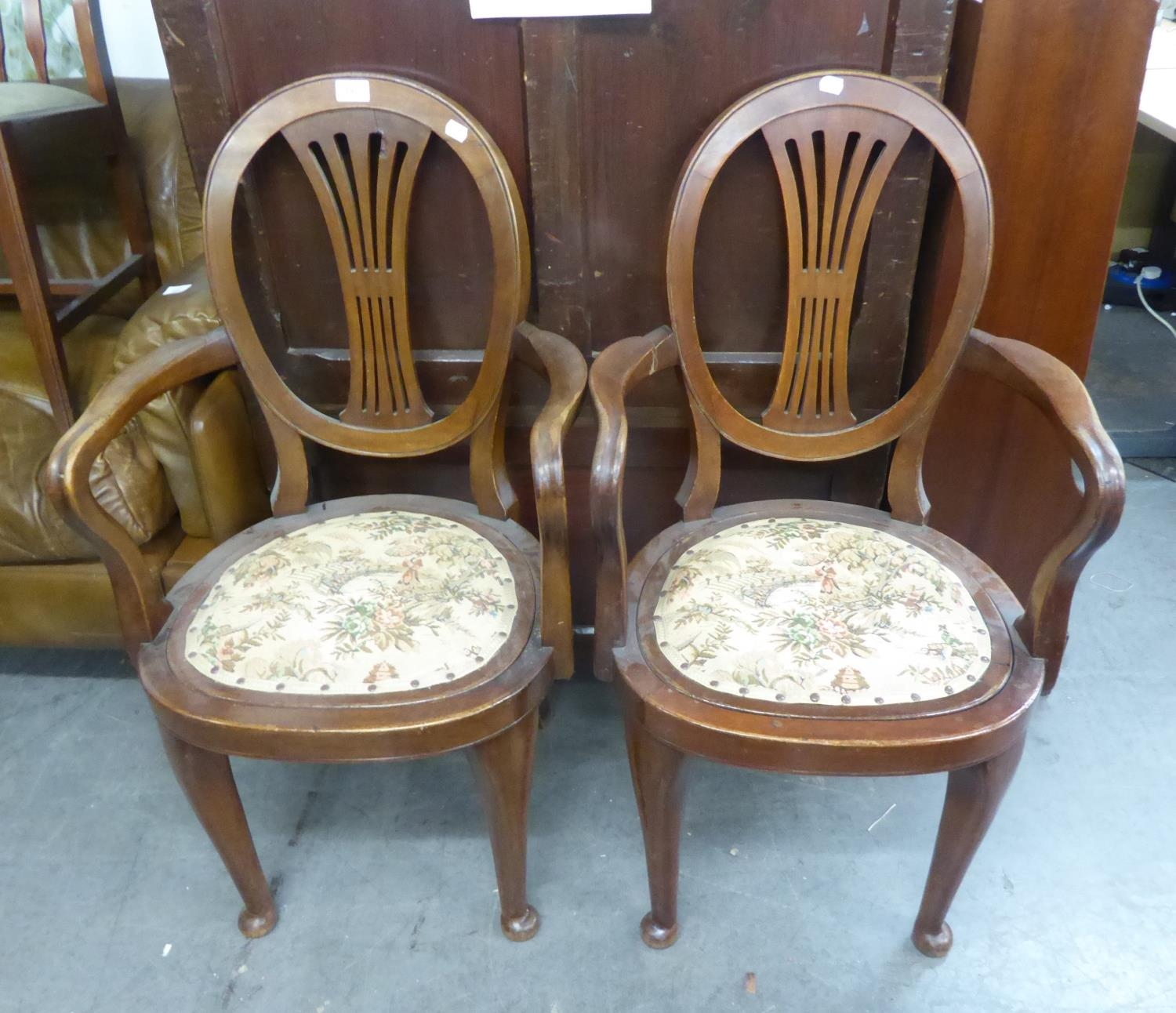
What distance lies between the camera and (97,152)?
174cm

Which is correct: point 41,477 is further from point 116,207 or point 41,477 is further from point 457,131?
point 457,131

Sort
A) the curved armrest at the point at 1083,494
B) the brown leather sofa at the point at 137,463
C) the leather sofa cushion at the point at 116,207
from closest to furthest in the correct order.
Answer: the curved armrest at the point at 1083,494, the brown leather sofa at the point at 137,463, the leather sofa cushion at the point at 116,207

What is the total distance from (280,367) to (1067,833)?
4.71 ft

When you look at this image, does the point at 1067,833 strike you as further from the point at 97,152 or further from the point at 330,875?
the point at 97,152

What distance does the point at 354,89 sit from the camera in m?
1.23

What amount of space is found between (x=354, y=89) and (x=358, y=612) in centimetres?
70

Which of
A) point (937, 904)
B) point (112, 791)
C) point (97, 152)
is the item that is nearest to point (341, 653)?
point (112, 791)

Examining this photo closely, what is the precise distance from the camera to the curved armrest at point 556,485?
1.01 metres

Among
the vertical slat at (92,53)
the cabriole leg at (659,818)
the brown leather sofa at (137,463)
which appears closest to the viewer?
→ the cabriole leg at (659,818)

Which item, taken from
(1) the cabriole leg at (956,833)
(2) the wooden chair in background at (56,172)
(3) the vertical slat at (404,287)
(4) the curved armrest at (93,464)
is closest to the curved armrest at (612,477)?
(3) the vertical slat at (404,287)

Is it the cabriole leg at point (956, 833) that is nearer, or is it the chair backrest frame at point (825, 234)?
the cabriole leg at point (956, 833)

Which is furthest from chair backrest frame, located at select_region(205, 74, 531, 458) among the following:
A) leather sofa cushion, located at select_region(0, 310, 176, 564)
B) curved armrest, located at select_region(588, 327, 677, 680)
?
leather sofa cushion, located at select_region(0, 310, 176, 564)

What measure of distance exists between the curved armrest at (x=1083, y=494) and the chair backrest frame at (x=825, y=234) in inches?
5.4

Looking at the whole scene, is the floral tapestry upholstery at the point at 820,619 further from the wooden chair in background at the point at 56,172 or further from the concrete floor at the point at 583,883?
the wooden chair in background at the point at 56,172
